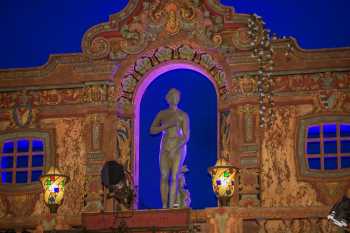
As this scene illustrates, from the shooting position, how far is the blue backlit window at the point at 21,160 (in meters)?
15.0

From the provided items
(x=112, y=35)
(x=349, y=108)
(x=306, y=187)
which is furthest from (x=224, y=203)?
(x=112, y=35)

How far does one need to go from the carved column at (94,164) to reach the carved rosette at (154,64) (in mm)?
453

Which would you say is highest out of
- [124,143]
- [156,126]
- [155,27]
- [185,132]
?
[155,27]

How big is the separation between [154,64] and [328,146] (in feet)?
9.92

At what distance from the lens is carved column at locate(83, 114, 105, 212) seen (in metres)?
14.3

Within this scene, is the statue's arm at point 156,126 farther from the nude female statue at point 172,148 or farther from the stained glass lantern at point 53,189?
the stained glass lantern at point 53,189

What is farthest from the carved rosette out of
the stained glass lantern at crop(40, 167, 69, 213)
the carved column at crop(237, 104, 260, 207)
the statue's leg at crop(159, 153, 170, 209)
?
the stained glass lantern at crop(40, 167, 69, 213)

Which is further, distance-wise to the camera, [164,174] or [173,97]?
[173,97]

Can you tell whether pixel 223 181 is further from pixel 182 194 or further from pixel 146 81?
pixel 146 81

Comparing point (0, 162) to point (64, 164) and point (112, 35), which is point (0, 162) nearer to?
point (64, 164)

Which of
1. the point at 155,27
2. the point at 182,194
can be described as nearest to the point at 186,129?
the point at 182,194

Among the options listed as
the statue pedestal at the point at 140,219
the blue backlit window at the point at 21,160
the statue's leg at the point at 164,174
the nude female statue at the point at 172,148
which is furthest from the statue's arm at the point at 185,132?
the blue backlit window at the point at 21,160

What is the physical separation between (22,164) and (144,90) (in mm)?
2320

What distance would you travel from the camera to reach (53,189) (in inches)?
539
